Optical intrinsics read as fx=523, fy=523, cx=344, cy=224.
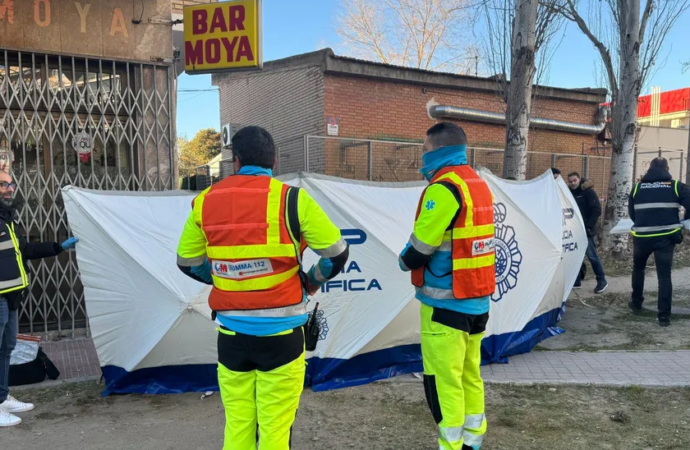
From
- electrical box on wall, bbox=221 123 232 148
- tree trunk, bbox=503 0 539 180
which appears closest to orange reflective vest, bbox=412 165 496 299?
tree trunk, bbox=503 0 539 180

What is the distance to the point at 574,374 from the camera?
186 inches

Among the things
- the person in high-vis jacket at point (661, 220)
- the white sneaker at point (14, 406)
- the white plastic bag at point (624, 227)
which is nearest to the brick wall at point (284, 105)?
the white plastic bag at point (624, 227)

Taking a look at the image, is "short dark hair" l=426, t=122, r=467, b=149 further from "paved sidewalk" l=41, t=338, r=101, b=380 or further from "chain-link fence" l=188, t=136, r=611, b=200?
"chain-link fence" l=188, t=136, r=611, b=200

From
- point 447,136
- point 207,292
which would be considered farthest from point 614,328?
point 207,292

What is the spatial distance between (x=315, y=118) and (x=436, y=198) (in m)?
11.4

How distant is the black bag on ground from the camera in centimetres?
455

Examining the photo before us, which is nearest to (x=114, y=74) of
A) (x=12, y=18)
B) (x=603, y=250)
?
(x=12, y=18)

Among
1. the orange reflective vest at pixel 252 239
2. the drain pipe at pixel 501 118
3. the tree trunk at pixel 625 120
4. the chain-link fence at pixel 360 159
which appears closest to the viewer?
the orange reflective vest at pixel 252 239

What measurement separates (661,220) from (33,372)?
6.98 m

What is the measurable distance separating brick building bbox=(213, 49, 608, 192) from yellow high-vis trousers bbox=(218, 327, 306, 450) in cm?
943

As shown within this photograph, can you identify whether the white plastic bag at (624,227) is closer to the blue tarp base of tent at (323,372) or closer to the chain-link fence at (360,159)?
the blue tarp base of tent at (323,372)

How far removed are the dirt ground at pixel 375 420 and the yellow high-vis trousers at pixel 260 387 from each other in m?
1.03

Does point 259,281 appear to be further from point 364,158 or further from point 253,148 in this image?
point 364,158

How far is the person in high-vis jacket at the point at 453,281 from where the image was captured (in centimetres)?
309
